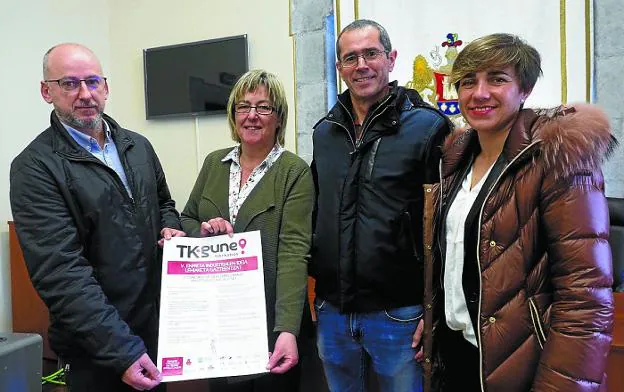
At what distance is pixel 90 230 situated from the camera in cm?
149

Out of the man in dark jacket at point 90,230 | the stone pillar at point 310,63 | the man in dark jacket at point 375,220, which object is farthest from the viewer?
the stone pillar at point 310,63

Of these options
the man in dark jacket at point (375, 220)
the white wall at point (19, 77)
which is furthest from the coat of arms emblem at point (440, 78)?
the white wall at point (19, 77)

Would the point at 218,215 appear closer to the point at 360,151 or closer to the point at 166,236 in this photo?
the point at 166,236

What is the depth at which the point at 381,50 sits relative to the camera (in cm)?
158

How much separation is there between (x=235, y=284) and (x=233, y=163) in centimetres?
42

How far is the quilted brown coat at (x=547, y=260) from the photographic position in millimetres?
1079

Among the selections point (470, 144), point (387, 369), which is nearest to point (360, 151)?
point (470, 144)

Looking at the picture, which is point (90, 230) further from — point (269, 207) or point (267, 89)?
point (267, 89)

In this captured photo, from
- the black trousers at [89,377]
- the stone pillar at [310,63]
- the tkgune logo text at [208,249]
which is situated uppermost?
the stone pillar at [310,63]

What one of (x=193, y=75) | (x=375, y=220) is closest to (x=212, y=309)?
(x=375, y=220)

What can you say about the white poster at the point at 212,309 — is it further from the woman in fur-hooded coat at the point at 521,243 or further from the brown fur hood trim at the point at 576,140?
the brown fur hood trim at the point at 576,140

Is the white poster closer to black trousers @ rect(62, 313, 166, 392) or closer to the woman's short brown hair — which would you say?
black trousers @ rect(62, 313, 166, 392)

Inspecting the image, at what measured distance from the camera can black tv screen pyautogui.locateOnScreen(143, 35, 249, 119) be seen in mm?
3637

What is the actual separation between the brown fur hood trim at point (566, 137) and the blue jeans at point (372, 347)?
60cm
